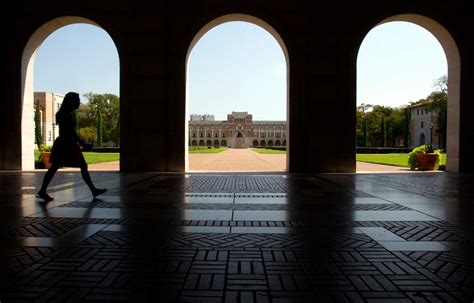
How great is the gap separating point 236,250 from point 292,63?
32.6 ft

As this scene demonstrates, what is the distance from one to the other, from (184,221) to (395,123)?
81.9 metres

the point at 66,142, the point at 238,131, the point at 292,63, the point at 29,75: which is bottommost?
the point at 66,142

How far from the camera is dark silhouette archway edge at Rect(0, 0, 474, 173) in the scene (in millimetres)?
12320

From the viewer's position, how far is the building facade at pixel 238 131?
13525 centimetres

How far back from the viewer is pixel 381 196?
22.8 ft

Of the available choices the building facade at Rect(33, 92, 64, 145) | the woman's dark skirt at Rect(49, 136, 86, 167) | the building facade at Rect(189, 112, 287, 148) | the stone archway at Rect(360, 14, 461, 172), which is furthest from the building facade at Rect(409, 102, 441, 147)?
the woman's dark skirt at Rect(49, 136, 86, 167)

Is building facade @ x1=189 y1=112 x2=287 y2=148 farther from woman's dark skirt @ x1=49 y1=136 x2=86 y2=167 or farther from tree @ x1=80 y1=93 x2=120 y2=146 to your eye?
woman's dark skirt @ x1=49 y1=136 x2=86 y2=167

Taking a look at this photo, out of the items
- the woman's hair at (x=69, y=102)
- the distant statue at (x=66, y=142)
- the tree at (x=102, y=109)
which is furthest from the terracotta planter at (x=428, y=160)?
the tree at (x=102, y=109)

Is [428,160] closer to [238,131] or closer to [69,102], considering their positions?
[69,102]

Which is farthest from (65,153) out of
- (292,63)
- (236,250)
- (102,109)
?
(102,109)

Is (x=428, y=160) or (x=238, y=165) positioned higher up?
(x=428, y=160)

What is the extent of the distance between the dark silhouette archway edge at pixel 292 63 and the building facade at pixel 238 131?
120753 millimetres

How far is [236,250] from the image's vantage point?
3432 millimetres

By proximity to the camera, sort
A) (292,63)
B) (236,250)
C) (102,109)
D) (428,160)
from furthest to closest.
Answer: (102,109) → (428,160) → (292,63) → (236,250)
